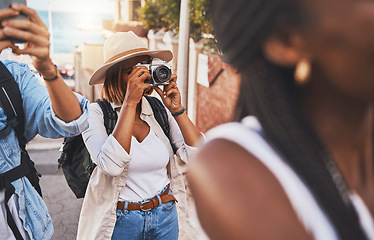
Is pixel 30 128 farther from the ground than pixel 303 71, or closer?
closer

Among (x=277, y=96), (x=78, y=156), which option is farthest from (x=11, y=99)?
(x=277, y=96)

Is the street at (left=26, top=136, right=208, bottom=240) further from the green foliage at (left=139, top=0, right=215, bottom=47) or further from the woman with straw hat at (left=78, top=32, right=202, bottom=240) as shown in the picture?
the green foliage at (left=139, top=0, right=215, bottom=47)

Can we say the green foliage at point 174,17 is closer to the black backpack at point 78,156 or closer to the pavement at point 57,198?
the black backpack at point 78,156

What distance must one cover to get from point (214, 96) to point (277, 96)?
17.1ft

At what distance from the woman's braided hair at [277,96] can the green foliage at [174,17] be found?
161 centimetres

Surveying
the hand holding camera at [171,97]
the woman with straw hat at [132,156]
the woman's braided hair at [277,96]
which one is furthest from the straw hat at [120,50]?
the woman's braided hair at [277,96]

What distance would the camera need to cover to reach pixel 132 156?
2105mm

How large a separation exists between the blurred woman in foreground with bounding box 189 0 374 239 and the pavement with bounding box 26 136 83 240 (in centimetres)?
264

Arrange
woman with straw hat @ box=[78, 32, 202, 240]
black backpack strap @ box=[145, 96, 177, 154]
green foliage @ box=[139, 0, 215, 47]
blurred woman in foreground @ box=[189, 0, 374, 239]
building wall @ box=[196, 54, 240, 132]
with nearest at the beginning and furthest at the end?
1. blurred woman in foreground @ box=[189, 0, 374, 239]
2. woman with straw hat @ box=[78, 32, 202, 240]
3. black backpack strap @ box=[145, 96, 177, 154]
4. building wall @ box=[196, 54, 240, 132]
5. green foliage @ box=[139, 0, 215, 47]

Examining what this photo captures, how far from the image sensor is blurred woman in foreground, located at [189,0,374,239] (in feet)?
1.93

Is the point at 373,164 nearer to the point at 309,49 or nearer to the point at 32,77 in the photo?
the point at 309,49

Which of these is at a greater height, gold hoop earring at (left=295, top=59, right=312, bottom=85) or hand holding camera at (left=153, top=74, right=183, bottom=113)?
gold hoop earring at (left=295, top=59, right=312, bottom=85)

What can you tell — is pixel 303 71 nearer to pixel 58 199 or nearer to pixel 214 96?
pixel 58 199

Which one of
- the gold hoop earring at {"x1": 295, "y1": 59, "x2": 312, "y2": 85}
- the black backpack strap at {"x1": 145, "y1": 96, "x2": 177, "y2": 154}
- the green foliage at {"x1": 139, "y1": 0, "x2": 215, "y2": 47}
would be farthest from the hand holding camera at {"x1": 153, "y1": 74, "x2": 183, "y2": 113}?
the gold hoop earring at {"x1": 295, "y1": 59, "x2": 312, "y2": 85}
